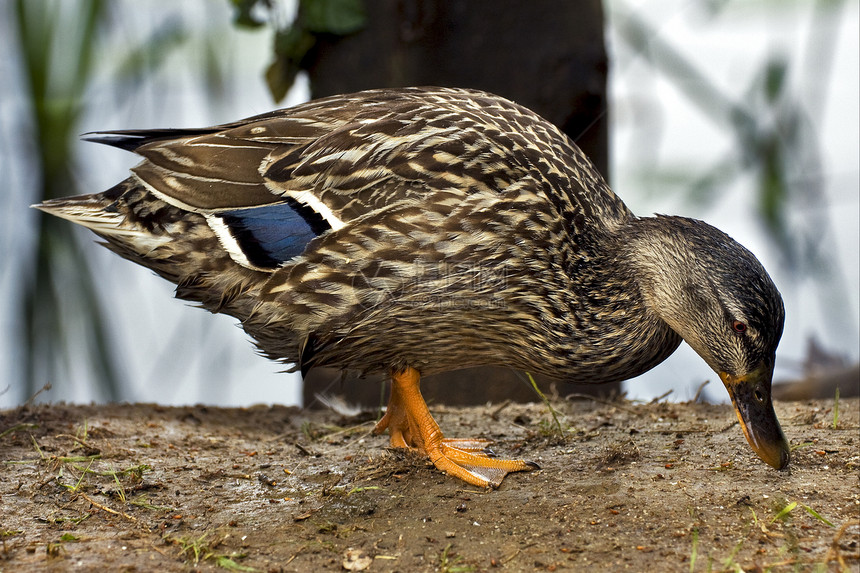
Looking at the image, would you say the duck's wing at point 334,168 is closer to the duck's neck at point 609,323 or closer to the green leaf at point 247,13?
the duck's neck at point 609,323

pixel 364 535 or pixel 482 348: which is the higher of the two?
pixel 482 348

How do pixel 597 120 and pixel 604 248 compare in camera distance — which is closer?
pixel 604 248

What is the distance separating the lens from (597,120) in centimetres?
463

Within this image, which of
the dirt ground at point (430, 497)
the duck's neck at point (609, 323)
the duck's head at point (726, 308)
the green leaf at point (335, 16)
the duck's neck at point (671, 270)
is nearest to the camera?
the dirt ground at point (430, 497)

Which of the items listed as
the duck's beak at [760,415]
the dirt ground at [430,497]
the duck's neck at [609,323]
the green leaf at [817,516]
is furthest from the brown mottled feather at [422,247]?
the green leaf at [817,516]

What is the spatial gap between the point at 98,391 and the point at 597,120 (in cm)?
306

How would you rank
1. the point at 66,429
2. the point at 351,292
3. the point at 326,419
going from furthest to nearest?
the point at 326,419 < the point at 66,429 < the point at 351,292

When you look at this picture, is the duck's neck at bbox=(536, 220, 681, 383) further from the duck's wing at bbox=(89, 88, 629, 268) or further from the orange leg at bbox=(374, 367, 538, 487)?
the orange leg at bbox=(374, 367, 538, 487)

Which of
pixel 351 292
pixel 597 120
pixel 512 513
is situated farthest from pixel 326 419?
pixel 597 120

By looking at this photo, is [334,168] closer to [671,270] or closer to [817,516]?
[671,270]

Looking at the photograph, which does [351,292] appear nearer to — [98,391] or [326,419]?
[326,419]

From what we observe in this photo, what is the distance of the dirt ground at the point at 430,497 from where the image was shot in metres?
2.49

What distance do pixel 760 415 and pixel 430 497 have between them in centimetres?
117

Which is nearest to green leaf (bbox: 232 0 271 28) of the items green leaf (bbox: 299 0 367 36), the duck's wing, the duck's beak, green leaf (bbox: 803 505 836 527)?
green leaf (bbox: 299 0 367 36)
